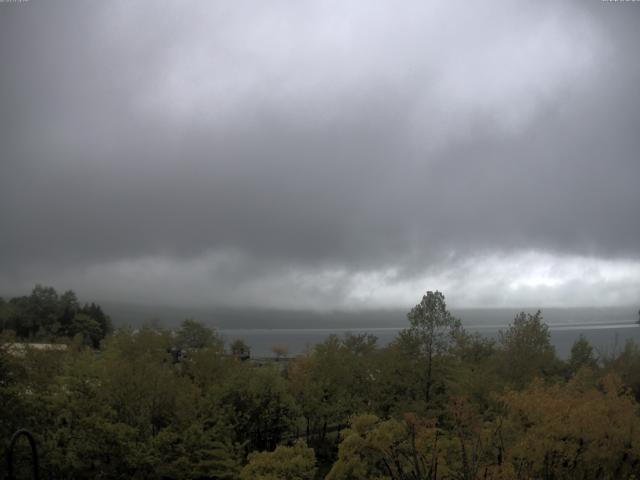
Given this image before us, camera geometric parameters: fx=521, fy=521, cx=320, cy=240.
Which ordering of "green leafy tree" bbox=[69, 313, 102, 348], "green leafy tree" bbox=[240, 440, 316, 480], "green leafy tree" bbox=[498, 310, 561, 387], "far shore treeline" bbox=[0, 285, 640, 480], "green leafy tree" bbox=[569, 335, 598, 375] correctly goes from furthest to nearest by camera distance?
"green leafy tree" bbox=[69, 313, 102, 348], "green leafy tree" bbox=[569, 335, 598, 375], "green leafy tree" bbox=[498, 310, 561, 387], "green leafy tree" bbox=[240, 440, 316, 480], "far shore treeline" bbox=[0, 285, 640, 480]

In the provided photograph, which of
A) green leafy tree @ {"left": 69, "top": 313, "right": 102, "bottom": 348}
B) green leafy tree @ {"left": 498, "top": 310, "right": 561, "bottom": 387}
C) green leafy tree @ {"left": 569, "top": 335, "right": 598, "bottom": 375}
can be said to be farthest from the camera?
green leafy tree @ {"left": 69, "top": 313, "right": 102, "bottom": 348}

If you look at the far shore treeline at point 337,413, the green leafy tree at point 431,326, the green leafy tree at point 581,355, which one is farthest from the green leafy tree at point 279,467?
the green leafy tree at point 581,355

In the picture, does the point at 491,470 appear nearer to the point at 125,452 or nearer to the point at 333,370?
the point at 125,452

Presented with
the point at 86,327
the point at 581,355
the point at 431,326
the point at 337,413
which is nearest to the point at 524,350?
the point at 431,326

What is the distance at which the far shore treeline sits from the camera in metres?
23.9

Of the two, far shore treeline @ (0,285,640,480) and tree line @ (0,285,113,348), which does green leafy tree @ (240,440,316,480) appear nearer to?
far shore treeline @ (0,285,640,480)

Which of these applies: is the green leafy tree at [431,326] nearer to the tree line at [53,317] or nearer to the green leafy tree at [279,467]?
the green leafy tree at [279,467]

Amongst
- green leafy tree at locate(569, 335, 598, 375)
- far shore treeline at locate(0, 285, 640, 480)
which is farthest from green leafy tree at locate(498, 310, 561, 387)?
green leafy tree at locate(569, 335, 598, 375)

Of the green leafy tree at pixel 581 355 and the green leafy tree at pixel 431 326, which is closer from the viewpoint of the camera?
the green leafy tree at pixel 431 326

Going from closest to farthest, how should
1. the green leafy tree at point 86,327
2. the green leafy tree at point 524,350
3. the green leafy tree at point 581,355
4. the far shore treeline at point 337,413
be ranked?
the far shore treeline at point 337,413, the green leafy tree at point 524,350, the green leafy tree at point 581,355, the green leafy tree at point 86,327

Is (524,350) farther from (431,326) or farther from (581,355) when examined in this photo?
(581,355)

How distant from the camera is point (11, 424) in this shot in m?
27.1

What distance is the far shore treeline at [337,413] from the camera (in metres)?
23.9

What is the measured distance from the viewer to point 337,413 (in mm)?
43312
